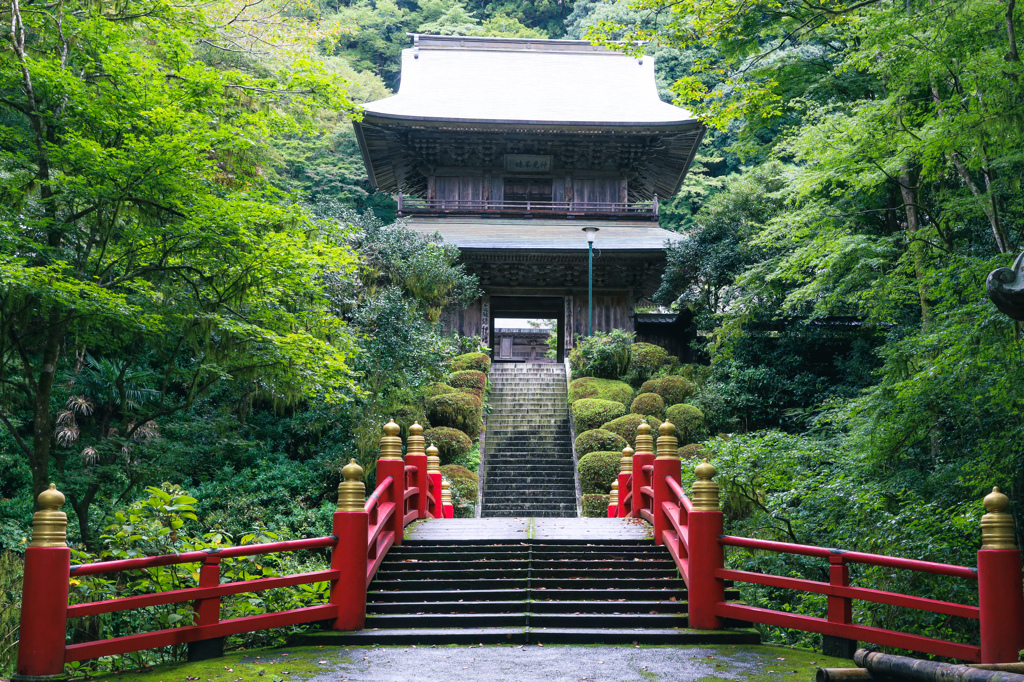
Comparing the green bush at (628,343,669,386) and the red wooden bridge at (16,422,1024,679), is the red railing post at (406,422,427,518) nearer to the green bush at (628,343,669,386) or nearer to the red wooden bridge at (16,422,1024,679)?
the red wooden bridge at (16,422,1024,679)

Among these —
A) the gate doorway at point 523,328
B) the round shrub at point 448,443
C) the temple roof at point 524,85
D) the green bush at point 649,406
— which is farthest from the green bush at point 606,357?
the temple roof at point 524,85

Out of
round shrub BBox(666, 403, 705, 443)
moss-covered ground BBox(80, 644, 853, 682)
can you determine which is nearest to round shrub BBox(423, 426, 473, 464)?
round shrub BBox(666, 403, 705, 443)

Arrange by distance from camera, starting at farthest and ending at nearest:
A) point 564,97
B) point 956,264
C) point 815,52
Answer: point 815,52 → point 564,97 → point 956,264

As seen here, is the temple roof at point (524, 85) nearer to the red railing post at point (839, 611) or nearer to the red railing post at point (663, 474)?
the red railing post at point (663, 474)

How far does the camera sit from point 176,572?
281 inches

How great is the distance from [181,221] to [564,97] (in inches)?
765

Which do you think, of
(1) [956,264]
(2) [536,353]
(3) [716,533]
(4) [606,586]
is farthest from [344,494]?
(2) [536,353]

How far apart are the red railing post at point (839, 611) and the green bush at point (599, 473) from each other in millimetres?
9531

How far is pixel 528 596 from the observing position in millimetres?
8125

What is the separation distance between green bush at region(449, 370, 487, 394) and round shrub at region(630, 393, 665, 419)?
12.4 ft

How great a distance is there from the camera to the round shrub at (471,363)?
840 inches

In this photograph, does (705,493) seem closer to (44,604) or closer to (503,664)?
(503,664)

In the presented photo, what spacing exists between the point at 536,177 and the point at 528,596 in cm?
1926

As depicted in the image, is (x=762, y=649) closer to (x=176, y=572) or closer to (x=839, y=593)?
(x=839, y=593)
